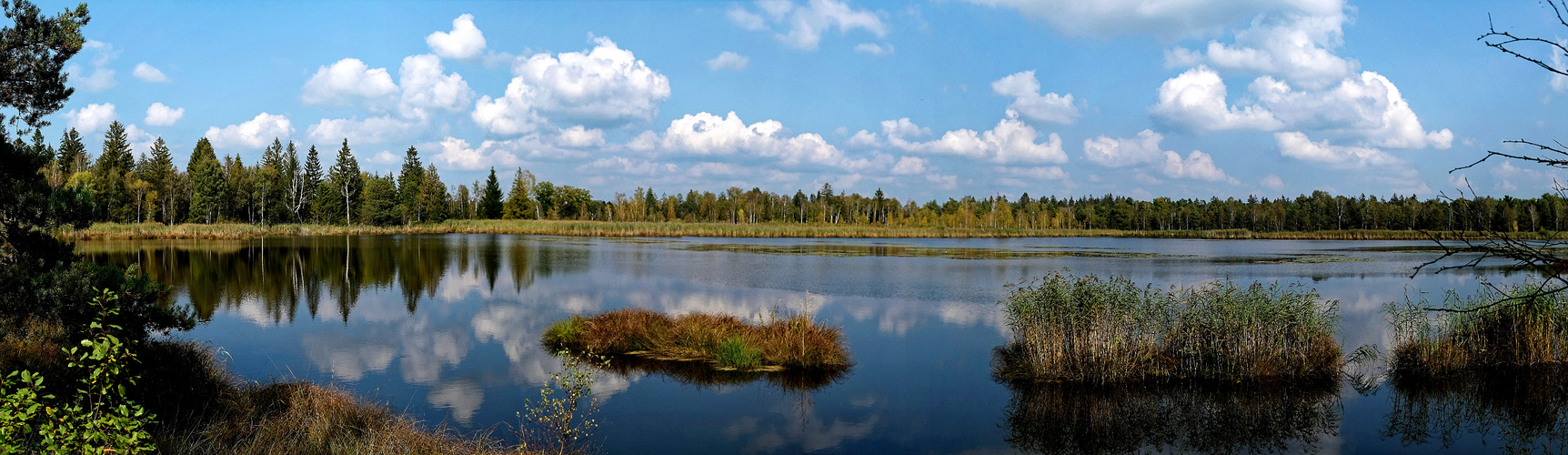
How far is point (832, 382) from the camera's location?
12.8 metres

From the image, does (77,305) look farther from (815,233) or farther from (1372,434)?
(815,233)

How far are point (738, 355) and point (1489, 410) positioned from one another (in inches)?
443

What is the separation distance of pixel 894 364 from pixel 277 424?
379 inches

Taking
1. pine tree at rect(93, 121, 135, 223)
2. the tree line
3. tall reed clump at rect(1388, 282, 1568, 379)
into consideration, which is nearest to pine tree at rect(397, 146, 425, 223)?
the tree line

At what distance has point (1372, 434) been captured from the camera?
34.3 feet

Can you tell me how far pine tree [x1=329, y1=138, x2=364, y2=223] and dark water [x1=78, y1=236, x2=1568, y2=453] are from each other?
181 feet

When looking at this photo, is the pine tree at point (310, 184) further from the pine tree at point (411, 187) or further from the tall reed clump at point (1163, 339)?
the tall reed clump at point (1163, 339)

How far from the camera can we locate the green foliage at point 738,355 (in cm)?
1347

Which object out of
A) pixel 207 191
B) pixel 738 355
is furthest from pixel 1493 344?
pixel 207 191

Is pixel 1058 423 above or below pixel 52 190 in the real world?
below

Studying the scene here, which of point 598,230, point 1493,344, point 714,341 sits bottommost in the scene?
point 714,341

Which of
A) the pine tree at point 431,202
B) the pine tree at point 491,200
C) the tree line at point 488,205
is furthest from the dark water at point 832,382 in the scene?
the pine tree at point 491,200

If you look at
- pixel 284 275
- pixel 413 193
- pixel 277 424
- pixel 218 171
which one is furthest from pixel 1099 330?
pixel 413 193

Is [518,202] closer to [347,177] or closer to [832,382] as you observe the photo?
[347,177]
